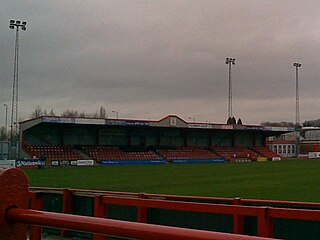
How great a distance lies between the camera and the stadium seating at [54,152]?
64875mm

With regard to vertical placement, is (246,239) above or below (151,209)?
above

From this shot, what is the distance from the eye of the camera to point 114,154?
72812 millimetres

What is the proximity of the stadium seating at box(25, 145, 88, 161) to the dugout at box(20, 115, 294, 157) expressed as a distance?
1.28 m

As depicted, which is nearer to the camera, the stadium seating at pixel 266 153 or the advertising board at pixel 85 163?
the advertising board at pixel 85 163

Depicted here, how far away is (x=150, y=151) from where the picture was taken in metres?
78.2

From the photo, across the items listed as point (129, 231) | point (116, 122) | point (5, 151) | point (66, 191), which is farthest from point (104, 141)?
point (129, 231)

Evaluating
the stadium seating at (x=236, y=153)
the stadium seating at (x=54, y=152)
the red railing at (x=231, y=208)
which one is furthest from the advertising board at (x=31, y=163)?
the red railing at (x=231, y=208)

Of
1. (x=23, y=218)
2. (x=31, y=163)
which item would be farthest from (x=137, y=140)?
(x=23, y=218)

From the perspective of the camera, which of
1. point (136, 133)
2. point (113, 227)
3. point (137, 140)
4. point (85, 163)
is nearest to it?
point (113, 227)

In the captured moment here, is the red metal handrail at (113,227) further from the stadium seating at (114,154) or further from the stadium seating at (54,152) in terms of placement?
the stadium seating at (114,154)

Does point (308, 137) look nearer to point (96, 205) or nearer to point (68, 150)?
point (68, 150)

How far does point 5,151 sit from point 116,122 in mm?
32645

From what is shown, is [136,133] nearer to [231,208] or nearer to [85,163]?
[85,163]

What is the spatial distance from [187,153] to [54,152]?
2234 cm
